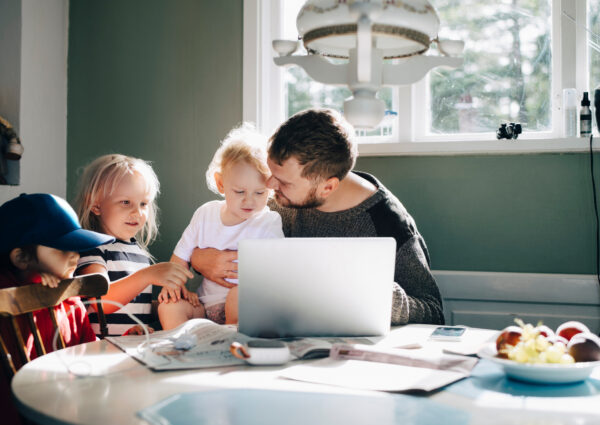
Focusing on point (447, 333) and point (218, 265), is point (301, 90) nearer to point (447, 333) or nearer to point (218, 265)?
point (218, 265)

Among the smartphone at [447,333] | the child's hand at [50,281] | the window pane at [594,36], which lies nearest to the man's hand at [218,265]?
the child's hand at [50,281]

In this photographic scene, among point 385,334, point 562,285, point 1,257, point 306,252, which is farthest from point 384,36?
point 562,285

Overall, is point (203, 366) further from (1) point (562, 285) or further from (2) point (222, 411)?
(1) point (562, 285)

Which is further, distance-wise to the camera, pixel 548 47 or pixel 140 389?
pixel 548 47

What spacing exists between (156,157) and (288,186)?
112 cm

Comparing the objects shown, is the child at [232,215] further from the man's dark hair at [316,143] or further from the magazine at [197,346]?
the magazine at [197,346]

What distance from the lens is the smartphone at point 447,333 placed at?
1408 millimetres

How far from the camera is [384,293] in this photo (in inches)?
52.9

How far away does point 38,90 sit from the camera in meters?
2.76

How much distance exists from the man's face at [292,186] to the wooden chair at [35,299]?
64cm

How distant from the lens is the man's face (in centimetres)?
186

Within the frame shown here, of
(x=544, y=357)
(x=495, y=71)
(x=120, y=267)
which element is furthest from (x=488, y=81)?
(x=544, y=357)

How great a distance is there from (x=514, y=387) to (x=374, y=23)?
26.7 inches

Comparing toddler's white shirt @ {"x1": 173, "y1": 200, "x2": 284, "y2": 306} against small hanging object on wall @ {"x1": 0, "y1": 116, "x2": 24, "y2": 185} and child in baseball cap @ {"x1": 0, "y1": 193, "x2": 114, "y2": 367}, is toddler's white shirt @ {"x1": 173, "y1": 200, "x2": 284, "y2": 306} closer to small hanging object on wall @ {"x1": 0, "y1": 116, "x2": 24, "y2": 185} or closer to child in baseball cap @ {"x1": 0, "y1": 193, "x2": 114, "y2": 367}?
child in baseball cap @ {"x1": 0, "y1": 193, "x2": 114, "y2": 367}
